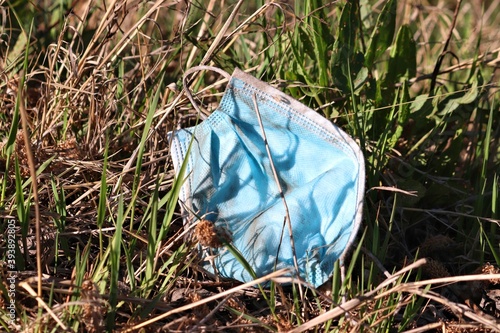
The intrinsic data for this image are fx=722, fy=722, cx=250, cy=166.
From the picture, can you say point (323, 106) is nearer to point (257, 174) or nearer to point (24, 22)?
point (257, 174)

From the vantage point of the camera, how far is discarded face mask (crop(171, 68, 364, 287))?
5.54ft

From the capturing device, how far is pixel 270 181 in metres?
1.79

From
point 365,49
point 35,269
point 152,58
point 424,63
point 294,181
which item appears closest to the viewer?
point 35,269

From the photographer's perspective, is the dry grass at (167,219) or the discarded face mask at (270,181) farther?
the discarded face mask at (270,181)

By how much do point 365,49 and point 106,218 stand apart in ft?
3.06

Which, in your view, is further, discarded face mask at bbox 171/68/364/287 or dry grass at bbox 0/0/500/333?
discarded face mask at bbox 171/68/364/287

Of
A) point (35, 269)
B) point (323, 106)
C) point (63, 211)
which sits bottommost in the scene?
point (35, 269)

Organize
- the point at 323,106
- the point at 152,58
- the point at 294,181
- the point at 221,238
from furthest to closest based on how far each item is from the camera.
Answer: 1. the point at 152,58
2. the point at 323,106
3. the point at 294,181
4. the point at 221,238

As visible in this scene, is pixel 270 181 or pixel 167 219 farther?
pixel 270 181

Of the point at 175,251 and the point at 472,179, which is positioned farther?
the point at 472,179

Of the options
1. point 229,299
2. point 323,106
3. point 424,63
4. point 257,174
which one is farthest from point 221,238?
point 424,63

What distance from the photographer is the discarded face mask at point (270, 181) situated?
66.4 inches

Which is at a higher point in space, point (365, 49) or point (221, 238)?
point (365, 49)

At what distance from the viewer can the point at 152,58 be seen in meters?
2.39
